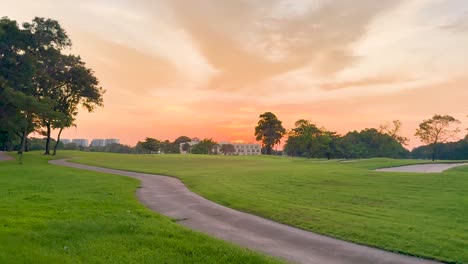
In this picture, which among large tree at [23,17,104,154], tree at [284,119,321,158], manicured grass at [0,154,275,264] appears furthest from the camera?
tree at [284,119,321,158]

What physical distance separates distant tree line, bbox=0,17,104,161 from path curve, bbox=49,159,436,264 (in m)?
34.5

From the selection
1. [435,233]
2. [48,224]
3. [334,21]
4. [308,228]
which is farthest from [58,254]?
[334,21]

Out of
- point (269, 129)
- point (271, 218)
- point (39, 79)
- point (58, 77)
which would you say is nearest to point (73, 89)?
point (58, 77)

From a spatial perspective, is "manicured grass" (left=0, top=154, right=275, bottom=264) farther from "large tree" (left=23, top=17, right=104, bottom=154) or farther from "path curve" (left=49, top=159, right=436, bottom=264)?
"large tree" (left=23, top=17, right=104, bottom=154)

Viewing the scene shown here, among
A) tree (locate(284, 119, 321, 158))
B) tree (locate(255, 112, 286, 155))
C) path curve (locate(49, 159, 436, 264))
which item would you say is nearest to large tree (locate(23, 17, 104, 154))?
path curve (locate(49, 159, 436, 264))

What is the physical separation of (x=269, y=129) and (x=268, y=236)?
4302 inches

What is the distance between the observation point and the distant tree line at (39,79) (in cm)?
4300

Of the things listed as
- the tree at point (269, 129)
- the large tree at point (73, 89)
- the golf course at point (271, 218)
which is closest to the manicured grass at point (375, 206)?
the golf course at point (271, 218)

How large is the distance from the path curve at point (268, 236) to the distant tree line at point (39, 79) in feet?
113

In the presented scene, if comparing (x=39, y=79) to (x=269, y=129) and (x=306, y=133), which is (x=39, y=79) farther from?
(x=269, y=129)

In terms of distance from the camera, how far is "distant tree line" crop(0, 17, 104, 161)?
43.0 meters

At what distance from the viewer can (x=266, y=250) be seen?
29.3 feet

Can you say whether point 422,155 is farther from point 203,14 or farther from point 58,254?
point 58,254

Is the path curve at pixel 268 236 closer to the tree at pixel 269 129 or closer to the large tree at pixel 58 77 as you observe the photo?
the large tree at pixel 58 77
